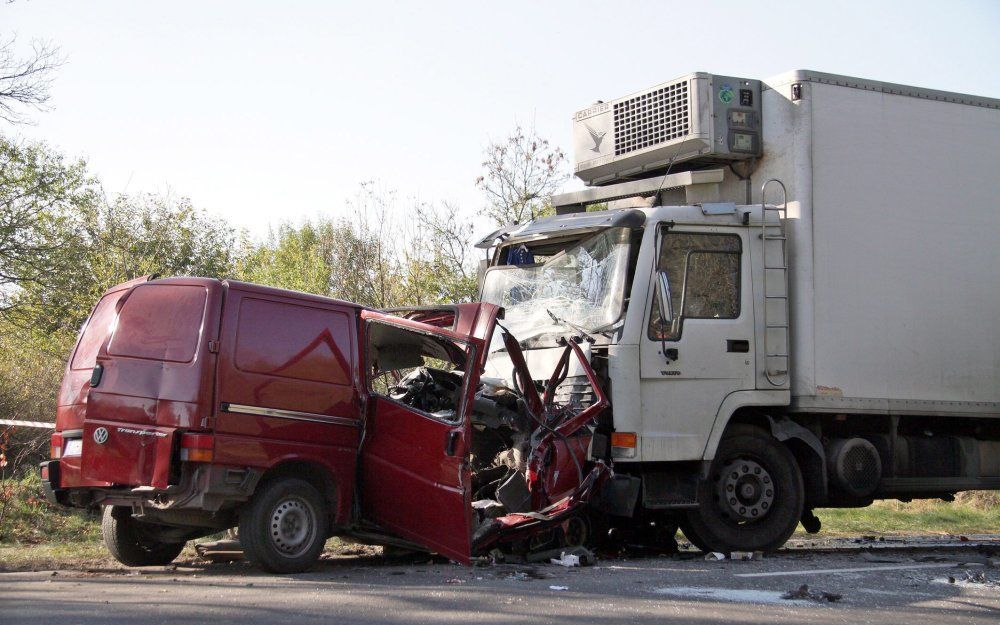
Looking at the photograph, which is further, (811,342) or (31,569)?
(811,342)

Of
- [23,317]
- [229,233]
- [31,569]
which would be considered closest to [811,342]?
[31,569]

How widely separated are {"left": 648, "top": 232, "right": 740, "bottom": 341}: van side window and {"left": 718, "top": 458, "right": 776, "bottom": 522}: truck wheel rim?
1.38m

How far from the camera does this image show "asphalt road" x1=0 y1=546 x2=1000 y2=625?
5.70 metres

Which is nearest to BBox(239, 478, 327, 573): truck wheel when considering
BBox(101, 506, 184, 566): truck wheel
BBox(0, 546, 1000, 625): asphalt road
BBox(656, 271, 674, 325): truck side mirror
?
BBox(0, 546, 1000, 625): asphalt road

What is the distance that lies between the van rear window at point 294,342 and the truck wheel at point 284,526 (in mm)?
860

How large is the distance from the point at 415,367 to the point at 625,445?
214 centimetres

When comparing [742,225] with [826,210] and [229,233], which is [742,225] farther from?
[229,233]

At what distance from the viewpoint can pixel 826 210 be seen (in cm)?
953

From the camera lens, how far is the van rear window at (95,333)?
7.67 m

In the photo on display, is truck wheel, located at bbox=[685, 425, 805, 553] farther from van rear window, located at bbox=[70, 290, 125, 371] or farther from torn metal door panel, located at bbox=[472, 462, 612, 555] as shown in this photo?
van rear window, located at bbox=[70, 290, 125, 371]

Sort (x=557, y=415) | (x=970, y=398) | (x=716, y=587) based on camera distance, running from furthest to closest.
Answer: (x=970, y=398)
(x=557, y=415)
(x=716, y=587)

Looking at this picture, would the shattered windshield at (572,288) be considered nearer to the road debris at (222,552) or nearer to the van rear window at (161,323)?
the road debris at (222,552)

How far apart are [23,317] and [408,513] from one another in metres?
19.7

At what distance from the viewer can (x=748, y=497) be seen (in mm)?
9281
